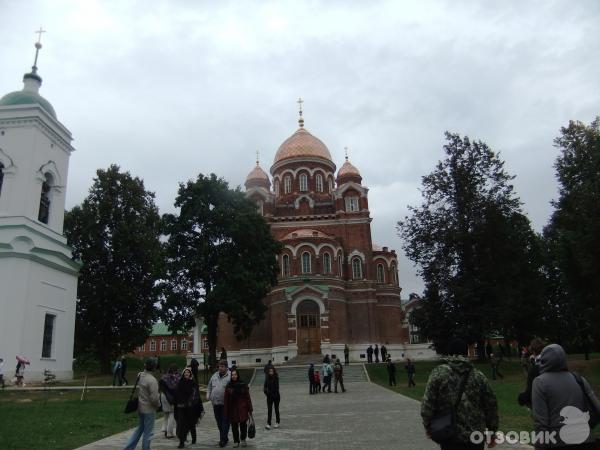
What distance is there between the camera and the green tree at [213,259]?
97.3 feet

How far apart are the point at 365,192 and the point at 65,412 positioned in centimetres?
3608

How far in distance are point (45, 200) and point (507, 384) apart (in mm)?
25334

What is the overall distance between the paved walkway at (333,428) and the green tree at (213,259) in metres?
9.75

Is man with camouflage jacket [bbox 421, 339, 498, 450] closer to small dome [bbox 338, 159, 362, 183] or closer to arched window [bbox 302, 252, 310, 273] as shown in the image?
arched window [bbox 302, 252, 310, 273]

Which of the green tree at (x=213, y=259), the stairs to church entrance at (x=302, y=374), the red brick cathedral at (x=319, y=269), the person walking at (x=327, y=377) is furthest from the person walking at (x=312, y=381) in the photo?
the red brick cathedral at (x=319, y=269)

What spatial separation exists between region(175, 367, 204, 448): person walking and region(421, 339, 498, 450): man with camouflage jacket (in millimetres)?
6650

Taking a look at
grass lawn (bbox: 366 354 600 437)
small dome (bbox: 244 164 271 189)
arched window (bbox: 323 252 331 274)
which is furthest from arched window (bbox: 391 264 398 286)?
small dome (bbox: 244 164 271 189)

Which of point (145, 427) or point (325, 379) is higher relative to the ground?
point (325, 379)

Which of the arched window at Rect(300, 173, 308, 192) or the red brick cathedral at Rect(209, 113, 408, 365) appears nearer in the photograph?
the red brick cathedral at Rect(209, 113, 408, 365)

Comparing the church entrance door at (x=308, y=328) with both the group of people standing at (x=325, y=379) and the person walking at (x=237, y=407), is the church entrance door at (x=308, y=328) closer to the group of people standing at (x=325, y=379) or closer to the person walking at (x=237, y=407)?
the group of people standing at (x=325, y=379)

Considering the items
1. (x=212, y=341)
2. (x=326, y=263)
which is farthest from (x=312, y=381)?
(x=326, y=263)

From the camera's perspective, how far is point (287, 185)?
51094 millimetres

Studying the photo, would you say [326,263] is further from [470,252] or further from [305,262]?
[470,252]

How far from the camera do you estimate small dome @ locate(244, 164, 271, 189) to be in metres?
51.3
